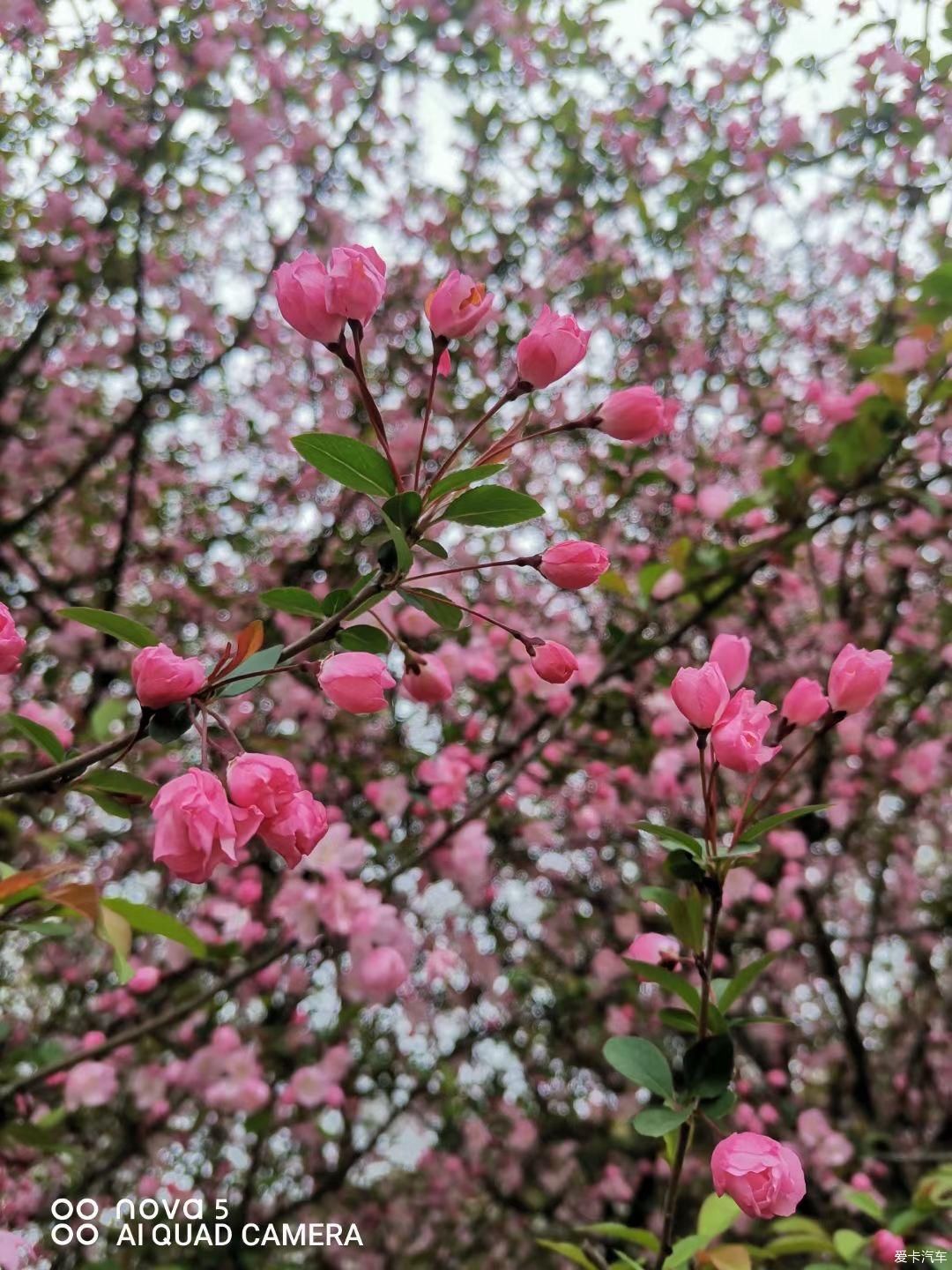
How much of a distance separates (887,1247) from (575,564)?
43.6 inches

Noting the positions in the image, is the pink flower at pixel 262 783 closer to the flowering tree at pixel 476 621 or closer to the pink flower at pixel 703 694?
the pink flower at pixel 703 694

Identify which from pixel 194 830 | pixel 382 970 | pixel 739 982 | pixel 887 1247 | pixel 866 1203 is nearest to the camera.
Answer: pixel 194 830

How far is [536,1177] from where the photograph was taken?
338cm

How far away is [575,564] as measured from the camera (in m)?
0.69

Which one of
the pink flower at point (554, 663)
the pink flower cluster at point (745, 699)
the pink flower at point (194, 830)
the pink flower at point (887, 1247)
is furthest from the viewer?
the pink flower at point (887, 1247)

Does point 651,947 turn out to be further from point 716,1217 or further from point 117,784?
point 117,784

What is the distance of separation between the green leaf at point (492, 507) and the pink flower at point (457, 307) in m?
0.14

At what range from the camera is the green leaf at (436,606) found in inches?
26.3

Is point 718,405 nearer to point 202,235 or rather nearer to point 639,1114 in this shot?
point 202,235

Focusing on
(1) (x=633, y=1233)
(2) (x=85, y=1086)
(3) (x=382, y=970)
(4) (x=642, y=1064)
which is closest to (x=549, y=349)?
(4) (x=642, y=1064)

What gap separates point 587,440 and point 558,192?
0.96 metres

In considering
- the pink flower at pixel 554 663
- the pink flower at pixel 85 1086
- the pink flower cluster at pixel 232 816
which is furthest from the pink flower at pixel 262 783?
the pink flower at pixel 85 1086

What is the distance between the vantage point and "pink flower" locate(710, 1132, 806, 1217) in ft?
1.90

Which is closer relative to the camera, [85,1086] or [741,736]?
[741,736]
